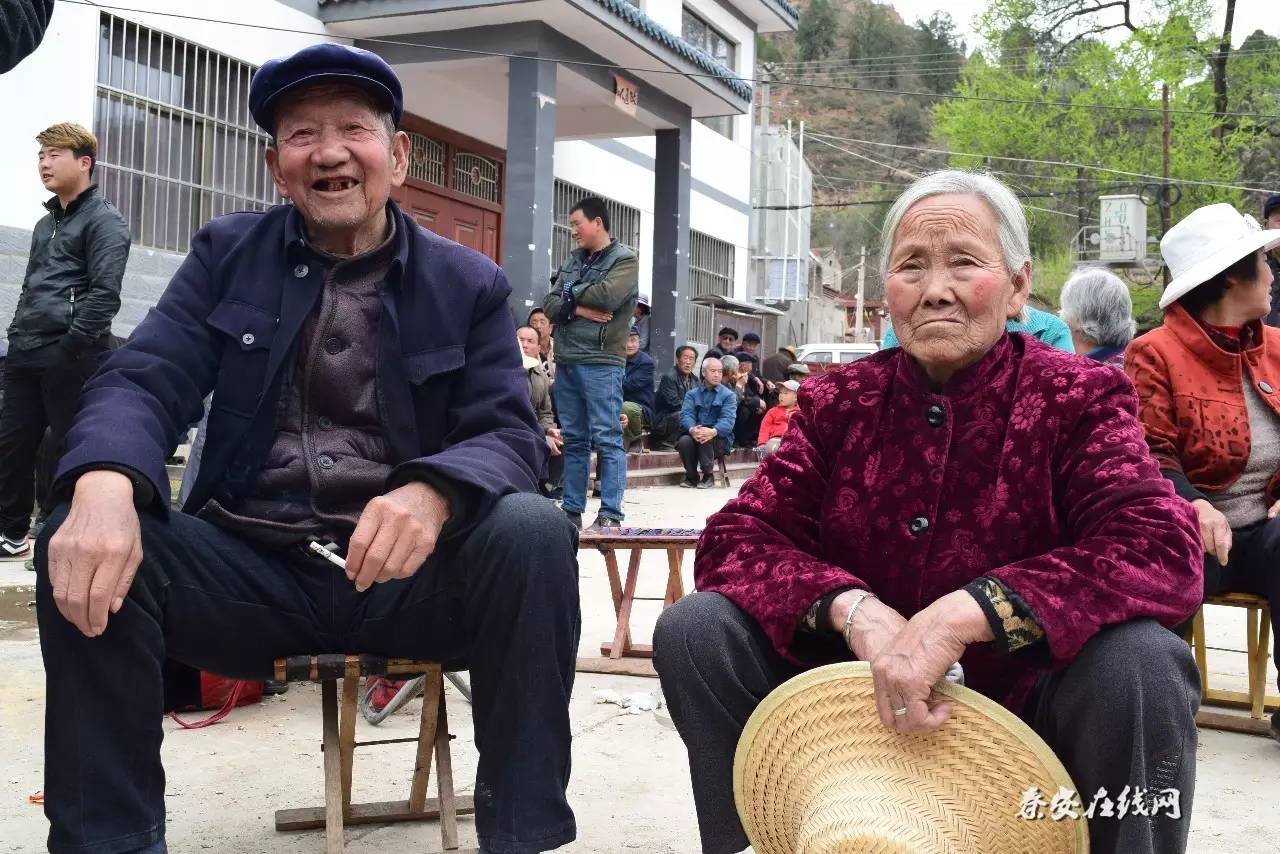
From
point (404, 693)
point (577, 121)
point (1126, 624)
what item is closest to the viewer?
point (1126, 624)

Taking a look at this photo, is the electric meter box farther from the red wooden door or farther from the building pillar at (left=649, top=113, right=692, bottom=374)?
the red wooden door

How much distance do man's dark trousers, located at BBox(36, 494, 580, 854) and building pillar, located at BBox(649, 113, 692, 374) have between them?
1221 centimetres

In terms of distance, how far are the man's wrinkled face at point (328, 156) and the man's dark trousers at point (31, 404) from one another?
3953 mm

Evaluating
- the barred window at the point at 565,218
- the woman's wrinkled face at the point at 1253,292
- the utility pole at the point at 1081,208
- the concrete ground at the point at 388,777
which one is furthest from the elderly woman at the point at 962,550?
the utility pole at the point at 1081,208

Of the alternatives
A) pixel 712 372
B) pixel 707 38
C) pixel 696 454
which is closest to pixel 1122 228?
pixel 707 38

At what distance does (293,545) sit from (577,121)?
12118 mm

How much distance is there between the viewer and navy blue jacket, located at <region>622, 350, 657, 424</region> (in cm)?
1320

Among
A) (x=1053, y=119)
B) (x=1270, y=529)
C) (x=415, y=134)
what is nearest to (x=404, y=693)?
(x=1270, y=529)

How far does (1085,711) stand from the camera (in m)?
1.87

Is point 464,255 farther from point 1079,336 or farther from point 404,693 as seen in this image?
point 1079,336

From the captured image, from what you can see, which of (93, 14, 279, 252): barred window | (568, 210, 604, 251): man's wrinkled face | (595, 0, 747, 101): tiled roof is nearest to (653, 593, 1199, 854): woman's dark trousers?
(568, 210, 604, 251): man's wrinkled face

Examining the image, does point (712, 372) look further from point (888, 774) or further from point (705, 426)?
point (888, 774)

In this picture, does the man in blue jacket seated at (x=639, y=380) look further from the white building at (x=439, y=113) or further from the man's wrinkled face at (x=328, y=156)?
the man's wrinkled face at (x=328, y=156)

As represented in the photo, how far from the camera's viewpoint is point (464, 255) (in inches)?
102
